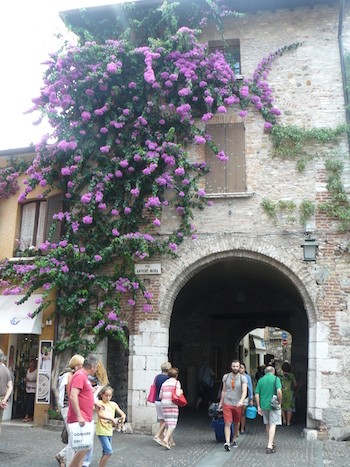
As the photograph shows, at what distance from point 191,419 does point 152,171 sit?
21.8 feet

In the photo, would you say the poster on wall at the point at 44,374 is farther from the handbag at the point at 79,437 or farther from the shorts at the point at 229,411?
the handbag at the point at 79,437

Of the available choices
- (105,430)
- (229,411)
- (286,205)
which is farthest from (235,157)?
(105,430)

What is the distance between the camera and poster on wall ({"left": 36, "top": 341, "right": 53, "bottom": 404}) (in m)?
11.9

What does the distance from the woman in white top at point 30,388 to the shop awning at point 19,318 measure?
107 cm

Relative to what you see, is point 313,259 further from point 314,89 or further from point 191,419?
point 191,419

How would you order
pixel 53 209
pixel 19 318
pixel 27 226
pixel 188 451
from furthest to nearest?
pixel 27 226 < pixel 53 209 < pixel 19 318 < pixel 188 451

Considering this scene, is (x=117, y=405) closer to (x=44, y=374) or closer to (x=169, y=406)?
(x=169, y=406)

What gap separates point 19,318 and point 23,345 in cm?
147

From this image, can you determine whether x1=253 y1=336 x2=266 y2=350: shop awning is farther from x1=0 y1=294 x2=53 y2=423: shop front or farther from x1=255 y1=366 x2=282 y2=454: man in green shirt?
x1=255 y1=366 x2=282 y2=454: man in green shirt

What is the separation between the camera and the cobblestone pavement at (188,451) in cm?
795

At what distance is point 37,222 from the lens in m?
13.5

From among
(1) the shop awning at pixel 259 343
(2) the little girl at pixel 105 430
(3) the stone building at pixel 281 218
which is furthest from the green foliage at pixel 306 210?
(1) the shop awning at pixel 259 343

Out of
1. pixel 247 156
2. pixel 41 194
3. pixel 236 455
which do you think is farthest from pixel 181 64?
pixel 236 455

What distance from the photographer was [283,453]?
29.1 ft
